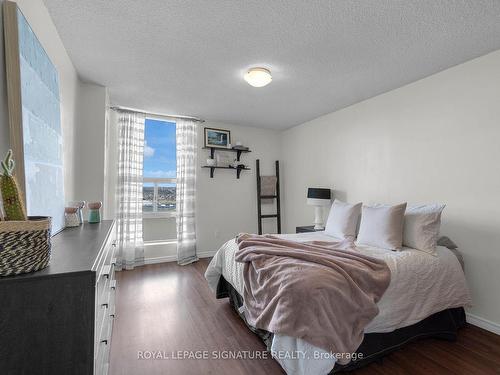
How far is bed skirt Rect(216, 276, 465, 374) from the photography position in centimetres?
166

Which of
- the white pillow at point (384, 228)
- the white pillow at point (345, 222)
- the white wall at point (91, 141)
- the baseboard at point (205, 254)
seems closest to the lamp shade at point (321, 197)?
the white pillow at point (345, 222)

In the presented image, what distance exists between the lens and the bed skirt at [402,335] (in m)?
1.66

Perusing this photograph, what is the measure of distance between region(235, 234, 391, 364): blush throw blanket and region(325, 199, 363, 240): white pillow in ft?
2.96

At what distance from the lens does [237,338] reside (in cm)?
204

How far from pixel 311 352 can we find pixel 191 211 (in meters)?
3.13

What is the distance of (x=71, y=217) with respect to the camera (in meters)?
1.95

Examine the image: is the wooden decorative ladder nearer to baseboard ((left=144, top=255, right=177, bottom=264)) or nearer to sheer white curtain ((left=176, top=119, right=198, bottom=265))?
sheer white curtain ((left=176, top=119, right=198, bottom=265))

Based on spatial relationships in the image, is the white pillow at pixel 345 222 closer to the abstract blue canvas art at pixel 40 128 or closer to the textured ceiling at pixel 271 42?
the textured ceiling at pixel 271 42

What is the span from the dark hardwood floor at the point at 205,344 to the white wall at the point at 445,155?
2.11ft

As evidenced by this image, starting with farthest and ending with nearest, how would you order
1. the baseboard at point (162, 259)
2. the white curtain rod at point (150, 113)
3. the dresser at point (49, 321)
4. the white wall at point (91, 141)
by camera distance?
the baseboard at point (162, 259) → the white curtain rod at point (150, 113) → the white wall at point (91, 141) → the dresser at point (49, 321)

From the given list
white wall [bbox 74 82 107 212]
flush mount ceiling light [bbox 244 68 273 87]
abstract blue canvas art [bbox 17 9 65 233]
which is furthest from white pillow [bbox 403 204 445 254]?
white wall [bbox 74 82 107 212]

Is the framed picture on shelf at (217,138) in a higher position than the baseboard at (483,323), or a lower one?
higher

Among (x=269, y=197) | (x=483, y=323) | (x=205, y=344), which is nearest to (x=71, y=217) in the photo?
(x=205, y=344)

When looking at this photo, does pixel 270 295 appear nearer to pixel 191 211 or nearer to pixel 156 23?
pixel 156 23
